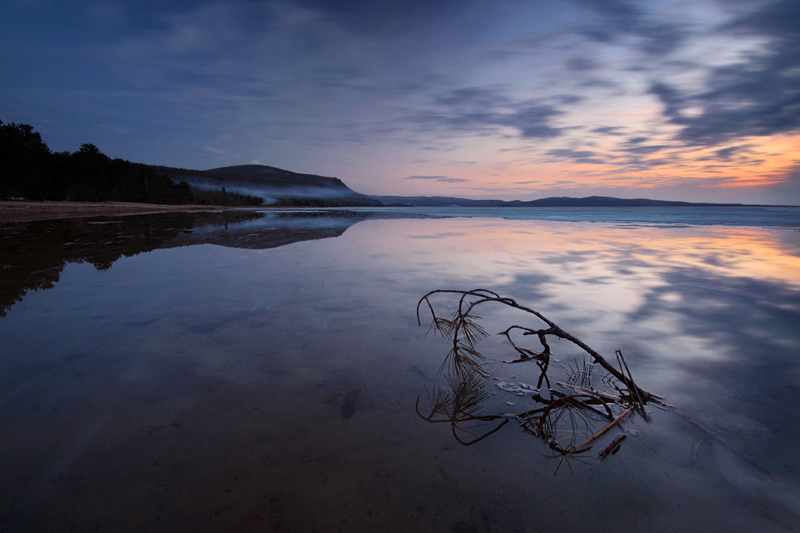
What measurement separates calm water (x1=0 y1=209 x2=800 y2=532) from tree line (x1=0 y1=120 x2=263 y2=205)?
50.8 metres

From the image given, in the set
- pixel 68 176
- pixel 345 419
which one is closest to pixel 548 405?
pixel 345 419

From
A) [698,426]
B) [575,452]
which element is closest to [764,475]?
[698,426]

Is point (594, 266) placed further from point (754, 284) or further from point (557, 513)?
point (557, 513)

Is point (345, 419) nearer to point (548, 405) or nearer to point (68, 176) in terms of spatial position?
point (548, 405)

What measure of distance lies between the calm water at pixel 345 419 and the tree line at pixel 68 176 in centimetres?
5079

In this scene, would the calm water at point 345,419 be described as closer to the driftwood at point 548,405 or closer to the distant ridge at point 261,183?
the driftwood at point 548,405

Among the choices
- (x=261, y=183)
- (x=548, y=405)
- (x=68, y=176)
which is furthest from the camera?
(x=261, y=183)

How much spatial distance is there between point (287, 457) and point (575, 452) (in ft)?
5.79

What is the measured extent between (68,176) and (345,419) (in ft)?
210

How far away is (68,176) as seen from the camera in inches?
1797

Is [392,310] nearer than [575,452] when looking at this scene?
No

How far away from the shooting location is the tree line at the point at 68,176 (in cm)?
3800

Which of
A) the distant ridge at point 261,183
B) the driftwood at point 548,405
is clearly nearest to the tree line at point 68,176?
the distant ridge at point 261,183

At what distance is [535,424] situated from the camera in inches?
91.4
